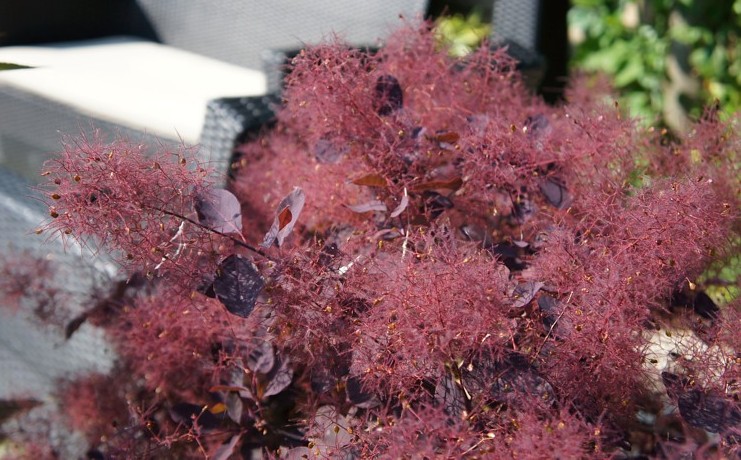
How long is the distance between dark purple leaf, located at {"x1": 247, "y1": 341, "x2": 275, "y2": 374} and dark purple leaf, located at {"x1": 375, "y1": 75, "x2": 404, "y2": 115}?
0.38m

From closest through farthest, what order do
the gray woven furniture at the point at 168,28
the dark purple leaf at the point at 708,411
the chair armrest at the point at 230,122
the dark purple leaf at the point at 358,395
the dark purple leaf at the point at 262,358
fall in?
the dark purple leaf at the point at 708,411 < the dark purple leaf at the point at 358,395 < the dark purple leaf at the point at 262,358 < the chair armrest at the point at 230,122 < the gray woven furniture at the point at 168,28

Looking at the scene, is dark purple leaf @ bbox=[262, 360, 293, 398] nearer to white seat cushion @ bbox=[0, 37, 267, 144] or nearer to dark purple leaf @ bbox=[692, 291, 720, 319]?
dark purple leaf @ bbox=[692, 291, 720, 319]

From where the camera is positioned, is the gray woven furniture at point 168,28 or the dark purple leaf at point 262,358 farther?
the gray woven furniture at point 168,28

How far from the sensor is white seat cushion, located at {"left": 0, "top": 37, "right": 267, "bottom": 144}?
2494mm

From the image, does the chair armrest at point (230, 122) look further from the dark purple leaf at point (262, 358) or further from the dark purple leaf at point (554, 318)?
the dark purple leaf at point (554, 318)

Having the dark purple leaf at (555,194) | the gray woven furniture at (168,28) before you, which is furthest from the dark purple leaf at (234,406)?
the gray woven furniture at (168,28)

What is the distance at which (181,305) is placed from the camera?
1062mm

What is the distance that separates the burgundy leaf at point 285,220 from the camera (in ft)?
2.94

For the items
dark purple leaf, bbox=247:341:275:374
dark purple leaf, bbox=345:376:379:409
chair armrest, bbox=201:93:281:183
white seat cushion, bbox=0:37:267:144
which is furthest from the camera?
white seat cushion, bbox=0:37:267:144

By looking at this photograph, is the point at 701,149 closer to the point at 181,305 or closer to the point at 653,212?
the point at 653,212

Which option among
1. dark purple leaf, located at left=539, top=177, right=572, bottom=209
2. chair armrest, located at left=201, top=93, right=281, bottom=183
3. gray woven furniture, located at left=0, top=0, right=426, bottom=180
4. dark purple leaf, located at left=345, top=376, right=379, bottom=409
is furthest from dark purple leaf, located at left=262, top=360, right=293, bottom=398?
gray woven furniture, located at left=0, top=0, right=426, bottom=180

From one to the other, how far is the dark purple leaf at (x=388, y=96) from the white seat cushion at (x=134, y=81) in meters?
1.34

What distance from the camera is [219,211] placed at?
0.91 m

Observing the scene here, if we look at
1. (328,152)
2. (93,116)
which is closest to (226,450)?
(328,152)
